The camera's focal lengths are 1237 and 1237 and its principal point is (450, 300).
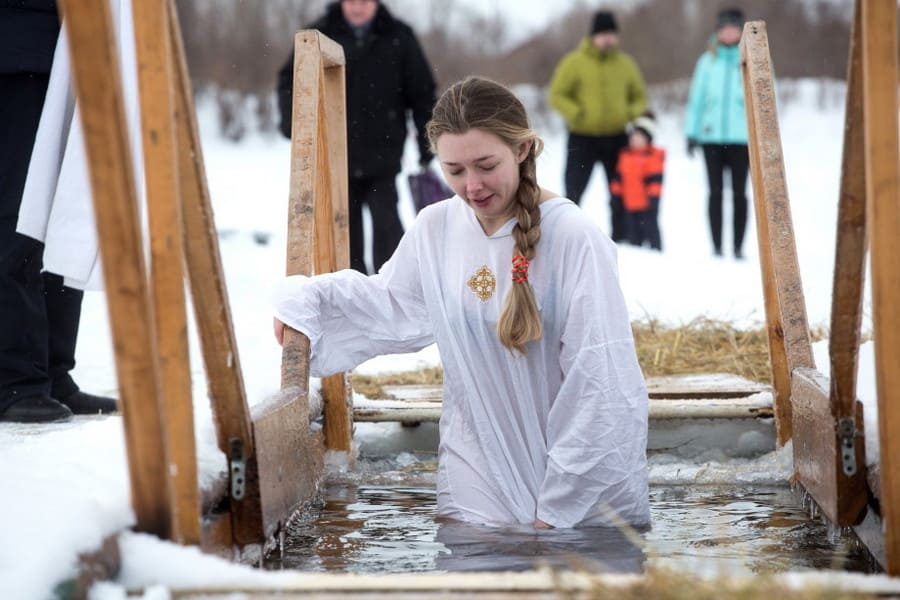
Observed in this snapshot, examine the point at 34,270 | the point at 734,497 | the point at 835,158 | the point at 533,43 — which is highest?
the point at 533,43

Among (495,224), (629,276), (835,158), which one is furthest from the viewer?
(835,158)

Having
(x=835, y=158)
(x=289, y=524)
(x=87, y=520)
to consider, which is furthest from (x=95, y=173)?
(x=835, y=158)

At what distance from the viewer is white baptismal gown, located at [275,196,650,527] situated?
2988 millimetres

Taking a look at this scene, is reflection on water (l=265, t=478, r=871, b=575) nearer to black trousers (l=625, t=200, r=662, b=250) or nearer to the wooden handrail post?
the wooden handrail post

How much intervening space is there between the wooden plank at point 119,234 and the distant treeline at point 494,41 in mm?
16422

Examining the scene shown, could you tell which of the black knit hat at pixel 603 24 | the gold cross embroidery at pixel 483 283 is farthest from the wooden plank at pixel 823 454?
the black knit hat at pixel 603 24

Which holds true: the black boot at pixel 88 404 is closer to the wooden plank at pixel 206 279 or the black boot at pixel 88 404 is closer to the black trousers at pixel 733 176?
the wooden plank at pixel 206 279

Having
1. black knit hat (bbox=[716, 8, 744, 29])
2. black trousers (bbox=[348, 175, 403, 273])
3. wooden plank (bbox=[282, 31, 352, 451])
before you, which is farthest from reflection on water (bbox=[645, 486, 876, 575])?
black knit hat (bbox=[716, 8, 744, 29])

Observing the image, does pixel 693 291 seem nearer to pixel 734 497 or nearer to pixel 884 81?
pixel 734 497

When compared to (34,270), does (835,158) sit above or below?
above

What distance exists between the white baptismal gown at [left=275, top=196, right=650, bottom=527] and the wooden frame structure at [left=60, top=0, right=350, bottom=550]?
47 cm

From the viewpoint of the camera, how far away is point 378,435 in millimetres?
4336

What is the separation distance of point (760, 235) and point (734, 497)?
0.83 meters

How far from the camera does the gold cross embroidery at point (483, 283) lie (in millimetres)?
3117
